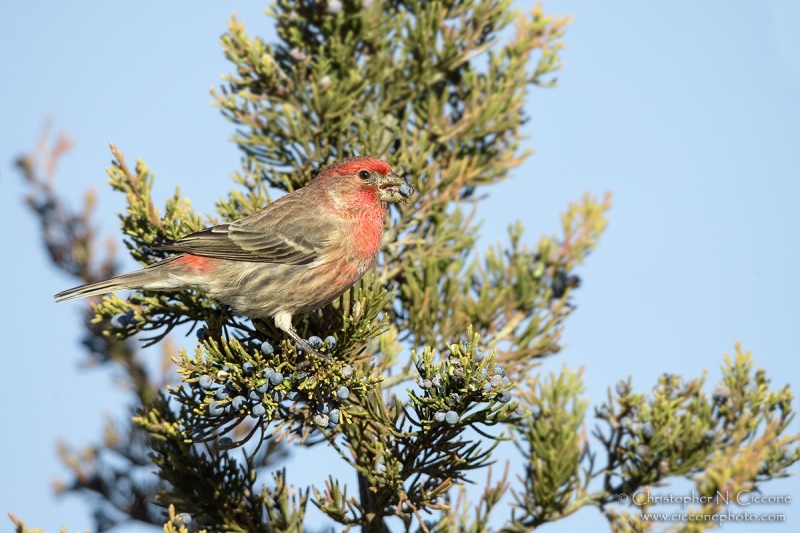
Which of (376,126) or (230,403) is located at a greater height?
(376,126)

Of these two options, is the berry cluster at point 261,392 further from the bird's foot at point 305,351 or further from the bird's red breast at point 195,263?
the bird's red breast at point 195,263

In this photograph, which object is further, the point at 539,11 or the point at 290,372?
the point at 539,11

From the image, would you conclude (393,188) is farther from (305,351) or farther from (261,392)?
(261,392)

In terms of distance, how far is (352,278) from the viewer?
15.4 ft

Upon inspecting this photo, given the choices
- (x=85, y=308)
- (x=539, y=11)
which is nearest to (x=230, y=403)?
(x=85, y=308)

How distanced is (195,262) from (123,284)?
441 mm

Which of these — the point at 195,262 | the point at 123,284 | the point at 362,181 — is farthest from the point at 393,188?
the point at 123,284

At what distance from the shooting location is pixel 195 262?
4.60 meters

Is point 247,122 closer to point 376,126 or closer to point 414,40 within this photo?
point 376,126

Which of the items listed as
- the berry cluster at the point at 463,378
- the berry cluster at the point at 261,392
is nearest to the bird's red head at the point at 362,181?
the berry cluster at the point at 261,392

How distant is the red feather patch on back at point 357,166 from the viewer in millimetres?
4879

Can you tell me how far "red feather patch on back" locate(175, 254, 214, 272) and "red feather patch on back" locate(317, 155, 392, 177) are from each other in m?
0.89

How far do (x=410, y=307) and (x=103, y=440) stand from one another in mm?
2459

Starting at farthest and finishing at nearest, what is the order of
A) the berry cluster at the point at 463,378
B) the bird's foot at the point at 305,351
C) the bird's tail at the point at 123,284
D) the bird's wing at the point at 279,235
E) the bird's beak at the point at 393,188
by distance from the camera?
the bird's wing at the point at 279,235 → the bird's beak at the point at 393,188 → the bird's tail at the point at 123,284 → the bird's foot at the point at 305,351 → the berry cluster at the point at 463,378
